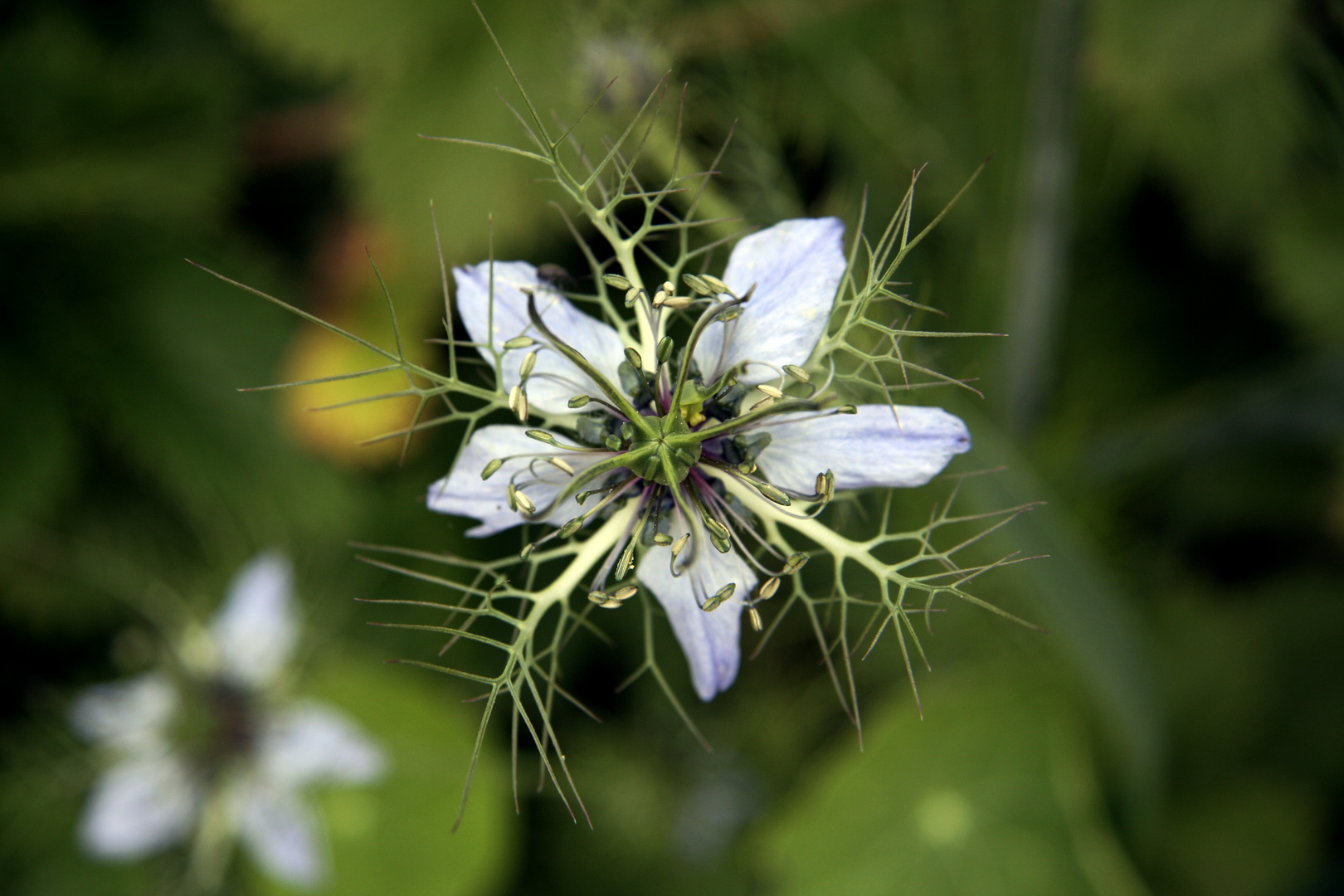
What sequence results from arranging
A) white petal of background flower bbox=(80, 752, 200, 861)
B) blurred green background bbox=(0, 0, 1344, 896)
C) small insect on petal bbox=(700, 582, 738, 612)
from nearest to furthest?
small insect on petal bbox=(700, 582, 738, 612) → blurred green background bbox=(0, 0, 1344, 896) → white petal of background flower bbox=(80, 752, 200, 861)

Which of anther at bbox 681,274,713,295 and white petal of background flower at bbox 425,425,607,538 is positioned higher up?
anther at bbox 681,274,713,295

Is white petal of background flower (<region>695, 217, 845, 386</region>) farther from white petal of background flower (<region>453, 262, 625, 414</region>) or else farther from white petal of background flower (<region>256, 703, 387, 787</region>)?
white petal of background flower (<region>256, 703, 387, 787</region>)

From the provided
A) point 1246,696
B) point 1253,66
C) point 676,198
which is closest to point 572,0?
point 676,198

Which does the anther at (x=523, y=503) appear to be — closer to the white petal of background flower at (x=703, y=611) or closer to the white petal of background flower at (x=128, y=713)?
the white petal of background flower at (x=703, y=611)

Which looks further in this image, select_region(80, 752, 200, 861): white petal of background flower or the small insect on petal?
select_region(80, 752, 200, 861): white petal of background flower

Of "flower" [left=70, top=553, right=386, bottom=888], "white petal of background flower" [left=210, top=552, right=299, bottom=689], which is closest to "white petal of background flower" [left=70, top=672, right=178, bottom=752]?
"flower" [left=70, top=553, right=386, bottom=888]

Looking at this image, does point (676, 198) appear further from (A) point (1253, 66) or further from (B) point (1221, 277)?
(B) point (1221, 277)

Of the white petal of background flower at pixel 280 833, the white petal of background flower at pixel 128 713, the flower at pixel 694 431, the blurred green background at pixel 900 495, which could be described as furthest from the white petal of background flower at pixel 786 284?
the white petal of background flower at pixel 128 713
